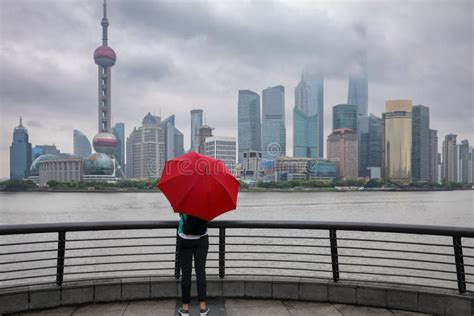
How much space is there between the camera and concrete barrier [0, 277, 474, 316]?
15.4ft

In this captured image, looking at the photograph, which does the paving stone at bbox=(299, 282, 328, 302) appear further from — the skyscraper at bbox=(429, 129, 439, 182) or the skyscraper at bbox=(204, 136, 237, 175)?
the skyscraper at bbox=(429, 129, 439, 182)

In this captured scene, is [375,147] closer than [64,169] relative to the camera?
No

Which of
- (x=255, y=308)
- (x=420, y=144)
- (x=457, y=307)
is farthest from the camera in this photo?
(x=420, y=144)

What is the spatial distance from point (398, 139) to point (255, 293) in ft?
557

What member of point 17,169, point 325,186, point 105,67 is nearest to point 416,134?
point 325,186

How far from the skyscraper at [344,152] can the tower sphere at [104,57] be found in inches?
4308

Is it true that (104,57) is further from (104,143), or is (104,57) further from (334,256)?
(334,256)

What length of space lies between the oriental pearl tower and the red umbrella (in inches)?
6572

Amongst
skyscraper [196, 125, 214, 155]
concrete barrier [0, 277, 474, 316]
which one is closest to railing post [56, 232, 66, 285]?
concrete barrier [0, 277, 474, 316]

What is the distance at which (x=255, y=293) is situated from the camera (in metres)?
5.23

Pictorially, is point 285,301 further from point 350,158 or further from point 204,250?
point 350,158

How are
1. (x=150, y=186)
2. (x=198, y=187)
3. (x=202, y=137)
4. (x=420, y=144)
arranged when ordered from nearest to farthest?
(x=198, y=187), (x=150, y=186), (x=202, y=137), (x=420, y=144)

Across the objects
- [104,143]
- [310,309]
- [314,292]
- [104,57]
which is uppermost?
[104,57]

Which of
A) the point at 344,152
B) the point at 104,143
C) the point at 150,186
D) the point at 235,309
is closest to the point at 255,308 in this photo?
the point at 235,309
